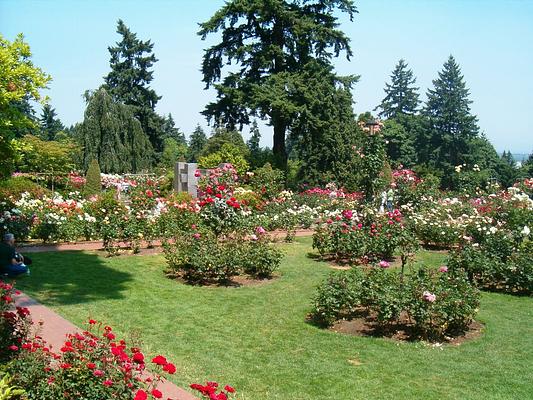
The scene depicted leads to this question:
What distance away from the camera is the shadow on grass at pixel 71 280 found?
7.94 metres

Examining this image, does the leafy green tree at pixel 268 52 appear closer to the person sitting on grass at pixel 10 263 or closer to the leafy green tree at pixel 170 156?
the leafy green tree at pixel 170 156

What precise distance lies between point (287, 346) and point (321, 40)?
22939 mm

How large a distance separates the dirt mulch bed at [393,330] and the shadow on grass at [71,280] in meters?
3.63

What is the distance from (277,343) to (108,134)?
2798cm

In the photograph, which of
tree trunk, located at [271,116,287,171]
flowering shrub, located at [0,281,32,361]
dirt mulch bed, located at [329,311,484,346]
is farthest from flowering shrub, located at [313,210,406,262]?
tree trunk, located at [271,116,287,171]

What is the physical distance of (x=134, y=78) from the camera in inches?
1656

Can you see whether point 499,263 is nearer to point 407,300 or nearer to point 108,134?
point 407,300

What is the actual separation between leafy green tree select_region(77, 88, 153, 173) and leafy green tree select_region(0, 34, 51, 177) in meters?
22.4

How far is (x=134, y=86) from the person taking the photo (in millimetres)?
42250

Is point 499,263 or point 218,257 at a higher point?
point 218,257

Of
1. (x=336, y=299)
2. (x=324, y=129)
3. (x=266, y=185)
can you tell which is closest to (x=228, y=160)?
(x=324, y=129)

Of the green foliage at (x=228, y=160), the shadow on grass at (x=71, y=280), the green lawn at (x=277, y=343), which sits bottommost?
the green lawn at (x=277, y=343)

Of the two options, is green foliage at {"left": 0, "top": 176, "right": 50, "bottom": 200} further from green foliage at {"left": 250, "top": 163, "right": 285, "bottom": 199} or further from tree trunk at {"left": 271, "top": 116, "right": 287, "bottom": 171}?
tree trunk at {"left": 271, "top": 116, "right": 287, "bottom": 171}

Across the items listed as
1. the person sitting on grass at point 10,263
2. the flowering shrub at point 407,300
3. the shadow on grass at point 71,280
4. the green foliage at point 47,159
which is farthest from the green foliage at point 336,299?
the green foliage at point 47,159
